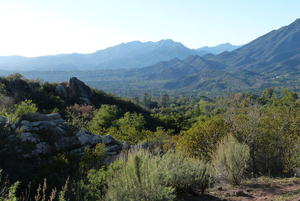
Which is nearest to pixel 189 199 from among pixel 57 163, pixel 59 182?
pixel 59 182

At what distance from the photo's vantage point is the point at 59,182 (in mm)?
5766

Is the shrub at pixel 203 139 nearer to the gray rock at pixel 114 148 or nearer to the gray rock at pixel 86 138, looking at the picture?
the gray rock at pixel 114 148

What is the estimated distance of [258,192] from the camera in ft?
17.8

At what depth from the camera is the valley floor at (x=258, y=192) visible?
4963 millimetres

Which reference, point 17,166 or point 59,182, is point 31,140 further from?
point 59,182

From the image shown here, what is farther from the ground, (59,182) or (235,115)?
(235,115)

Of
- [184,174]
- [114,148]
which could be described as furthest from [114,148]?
[184,174]

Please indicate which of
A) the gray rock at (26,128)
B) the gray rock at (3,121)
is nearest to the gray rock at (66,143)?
the gray rock at (26,128)

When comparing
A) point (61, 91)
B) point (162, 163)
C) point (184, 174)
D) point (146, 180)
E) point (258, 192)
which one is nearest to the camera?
point (146, 180)

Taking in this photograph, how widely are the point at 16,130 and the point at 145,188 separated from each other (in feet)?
16.9

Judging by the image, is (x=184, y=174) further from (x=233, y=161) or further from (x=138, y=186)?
(x=233, y=161)

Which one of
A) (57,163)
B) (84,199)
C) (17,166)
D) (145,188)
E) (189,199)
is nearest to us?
(145,188)

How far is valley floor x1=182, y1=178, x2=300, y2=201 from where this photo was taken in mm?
4963

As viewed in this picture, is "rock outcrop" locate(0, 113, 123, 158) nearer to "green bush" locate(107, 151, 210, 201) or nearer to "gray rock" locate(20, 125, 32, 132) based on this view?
Result: "gray rock" locate(20, 125, 32, 132)
